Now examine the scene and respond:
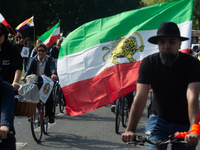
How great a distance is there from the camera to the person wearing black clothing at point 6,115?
2.42 meters

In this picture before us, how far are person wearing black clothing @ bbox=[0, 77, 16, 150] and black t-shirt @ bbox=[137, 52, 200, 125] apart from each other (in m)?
1.16

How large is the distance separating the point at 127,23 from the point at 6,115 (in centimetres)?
427

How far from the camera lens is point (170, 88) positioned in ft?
8.85

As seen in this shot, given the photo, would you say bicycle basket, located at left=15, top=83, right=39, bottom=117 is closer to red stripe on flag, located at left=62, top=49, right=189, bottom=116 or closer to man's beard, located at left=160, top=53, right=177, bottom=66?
red stripe on flag, located at left=62, top=49, right=189, bottom=116

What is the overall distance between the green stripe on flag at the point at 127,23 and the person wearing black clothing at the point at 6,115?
3.79 meters

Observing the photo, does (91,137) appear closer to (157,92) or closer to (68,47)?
(68,47)

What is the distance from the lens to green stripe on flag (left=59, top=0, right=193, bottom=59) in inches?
243

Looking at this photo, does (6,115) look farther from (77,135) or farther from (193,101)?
(77,135)

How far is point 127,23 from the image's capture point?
634cm

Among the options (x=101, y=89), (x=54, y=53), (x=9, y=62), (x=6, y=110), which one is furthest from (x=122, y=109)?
(x=54, y=53)

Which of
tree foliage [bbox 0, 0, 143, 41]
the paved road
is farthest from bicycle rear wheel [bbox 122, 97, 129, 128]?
tree foliage [bbox 0, 0, 143, 41]

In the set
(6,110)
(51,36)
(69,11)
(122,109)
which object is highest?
(69,11)

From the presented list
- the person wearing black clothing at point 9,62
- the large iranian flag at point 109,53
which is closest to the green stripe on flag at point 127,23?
the large iranian flag at point 109,53

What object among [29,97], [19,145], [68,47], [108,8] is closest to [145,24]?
[68,47]
